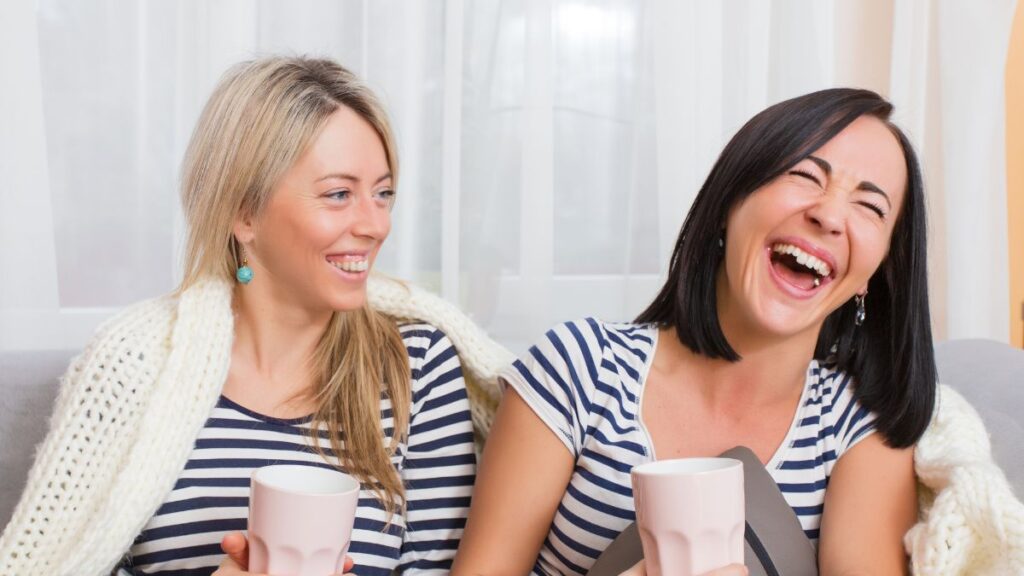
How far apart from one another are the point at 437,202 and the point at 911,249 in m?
0.97

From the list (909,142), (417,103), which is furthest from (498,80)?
(909,142)

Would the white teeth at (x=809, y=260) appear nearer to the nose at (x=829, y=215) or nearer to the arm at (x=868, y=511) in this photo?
the nose at (x=829, y=215)

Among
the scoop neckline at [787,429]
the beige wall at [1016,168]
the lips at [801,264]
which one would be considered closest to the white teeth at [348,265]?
the scoop neckline at [787,429]

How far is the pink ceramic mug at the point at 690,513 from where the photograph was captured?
2.85 ft

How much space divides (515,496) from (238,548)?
387mm

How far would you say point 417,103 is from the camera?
198 centimetres

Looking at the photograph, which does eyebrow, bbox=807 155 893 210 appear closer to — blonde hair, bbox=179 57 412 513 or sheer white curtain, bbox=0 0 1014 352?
blonde hair, bbox=179 57 412 513

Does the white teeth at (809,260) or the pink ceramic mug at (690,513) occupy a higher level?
the white teeth at (809,260)

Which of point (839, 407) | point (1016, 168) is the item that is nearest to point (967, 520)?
point (839, 407)

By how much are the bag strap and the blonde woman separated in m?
0.32

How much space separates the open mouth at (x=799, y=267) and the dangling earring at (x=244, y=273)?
665 millimetres

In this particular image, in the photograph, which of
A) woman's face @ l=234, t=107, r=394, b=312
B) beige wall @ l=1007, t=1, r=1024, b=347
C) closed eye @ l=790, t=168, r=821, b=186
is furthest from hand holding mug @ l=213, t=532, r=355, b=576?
beige wall @ l=1007, t=1, r=1024, b=347

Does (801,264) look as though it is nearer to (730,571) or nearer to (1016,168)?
(730,571)

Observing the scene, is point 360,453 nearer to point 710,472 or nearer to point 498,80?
point 710,472
